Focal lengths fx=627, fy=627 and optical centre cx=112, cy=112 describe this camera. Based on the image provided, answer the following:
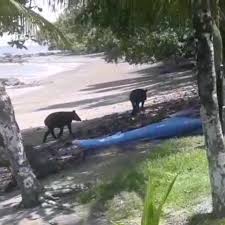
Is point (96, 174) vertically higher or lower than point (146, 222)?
lower

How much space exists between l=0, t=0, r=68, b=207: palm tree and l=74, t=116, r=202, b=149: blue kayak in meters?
3.79

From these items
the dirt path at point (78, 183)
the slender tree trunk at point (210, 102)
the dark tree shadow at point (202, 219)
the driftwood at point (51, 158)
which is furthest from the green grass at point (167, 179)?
the driftwood at point (51, 158)

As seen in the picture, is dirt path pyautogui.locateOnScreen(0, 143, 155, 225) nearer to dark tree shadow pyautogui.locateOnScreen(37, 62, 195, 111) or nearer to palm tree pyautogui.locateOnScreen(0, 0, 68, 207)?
palm tree pyautogui.locateOnScreen(0, 0, 68, 207)

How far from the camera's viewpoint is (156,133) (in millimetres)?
13844

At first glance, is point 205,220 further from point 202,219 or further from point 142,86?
point 142,86

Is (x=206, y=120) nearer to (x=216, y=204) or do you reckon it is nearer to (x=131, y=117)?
(x=216, y=204)

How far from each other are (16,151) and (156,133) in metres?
4.89

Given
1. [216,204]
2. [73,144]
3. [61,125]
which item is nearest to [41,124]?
[61,125]

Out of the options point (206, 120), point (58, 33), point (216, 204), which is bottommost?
point (216, 204)

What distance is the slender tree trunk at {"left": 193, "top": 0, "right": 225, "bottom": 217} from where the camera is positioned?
22.4 feet

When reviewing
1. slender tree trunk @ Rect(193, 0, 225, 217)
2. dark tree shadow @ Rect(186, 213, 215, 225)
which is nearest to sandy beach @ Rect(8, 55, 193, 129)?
dark tree shadow @ Rect(186, 213, 215, 225)

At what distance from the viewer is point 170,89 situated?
93.6ft

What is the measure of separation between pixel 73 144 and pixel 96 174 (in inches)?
125

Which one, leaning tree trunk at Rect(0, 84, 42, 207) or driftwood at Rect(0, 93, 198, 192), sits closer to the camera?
leaning tree trunk at Rect(0, 84, 42, 207)
